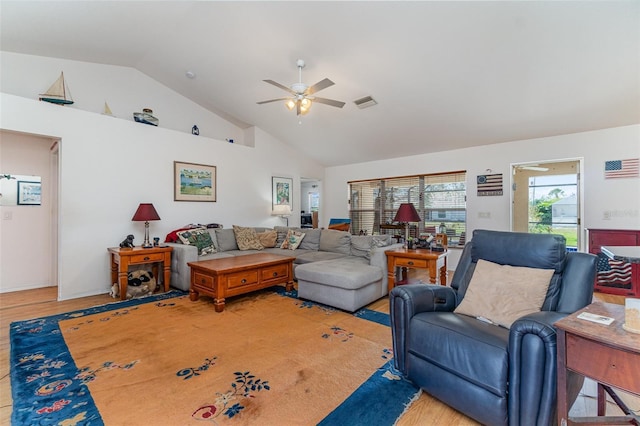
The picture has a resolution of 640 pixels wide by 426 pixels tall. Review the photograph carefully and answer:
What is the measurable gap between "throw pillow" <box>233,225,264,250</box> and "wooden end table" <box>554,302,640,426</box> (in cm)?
451

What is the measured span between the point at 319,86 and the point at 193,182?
324 cm

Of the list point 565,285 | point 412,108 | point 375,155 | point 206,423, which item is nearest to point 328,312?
point 206,423

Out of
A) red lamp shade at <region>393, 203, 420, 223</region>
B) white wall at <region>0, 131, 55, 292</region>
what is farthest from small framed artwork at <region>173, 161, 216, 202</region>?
red lamp shade at <region>393, 203, 420, 223</region>

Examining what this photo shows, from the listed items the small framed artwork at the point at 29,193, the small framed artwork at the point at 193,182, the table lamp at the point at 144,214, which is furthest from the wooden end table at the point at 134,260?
the small framed artwork at the point at 29,193

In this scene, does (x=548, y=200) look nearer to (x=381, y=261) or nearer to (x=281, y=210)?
(x=381, y=261)

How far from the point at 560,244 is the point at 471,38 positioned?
7.45ft

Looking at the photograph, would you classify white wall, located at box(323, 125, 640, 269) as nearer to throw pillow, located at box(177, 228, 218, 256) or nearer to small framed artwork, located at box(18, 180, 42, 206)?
throw pillow, located at box(177, 228, 218, 256)

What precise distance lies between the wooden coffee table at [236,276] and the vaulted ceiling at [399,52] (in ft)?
8.81

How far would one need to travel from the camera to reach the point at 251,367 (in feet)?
7.01

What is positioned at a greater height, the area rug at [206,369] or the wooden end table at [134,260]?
the wooden end table at [134,260]

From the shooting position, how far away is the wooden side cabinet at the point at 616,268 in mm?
3758

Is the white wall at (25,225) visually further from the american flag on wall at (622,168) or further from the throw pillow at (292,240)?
the american flag on wall at (622,168)

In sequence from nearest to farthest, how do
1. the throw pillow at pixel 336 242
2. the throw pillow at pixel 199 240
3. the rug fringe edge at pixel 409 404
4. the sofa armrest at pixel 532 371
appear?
the sofa armrest at pixel 532 371 → the rug fringe edge at pixel 409 404 → the throw pillow at pixel 199 240 → the throw pillow at pixel 336 242

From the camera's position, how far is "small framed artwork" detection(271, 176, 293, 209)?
6531 mm
